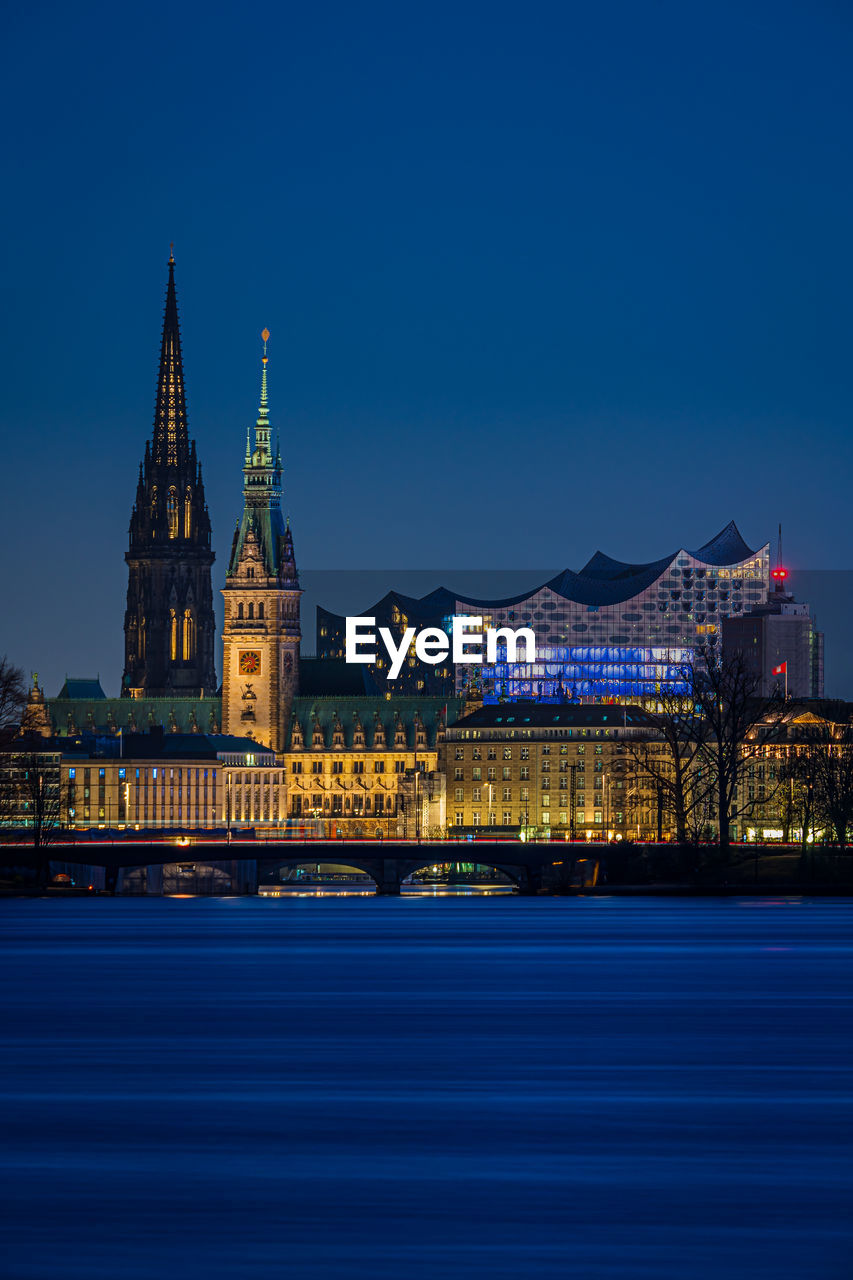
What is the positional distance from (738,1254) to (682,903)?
127999 millimetres

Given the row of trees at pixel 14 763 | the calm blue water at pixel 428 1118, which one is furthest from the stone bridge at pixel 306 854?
the calm blue water at pixel 428 1118

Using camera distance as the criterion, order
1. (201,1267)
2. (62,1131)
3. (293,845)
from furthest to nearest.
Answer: (293,845), (62,1131), (201,1267)

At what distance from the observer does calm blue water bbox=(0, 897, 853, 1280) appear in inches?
1396

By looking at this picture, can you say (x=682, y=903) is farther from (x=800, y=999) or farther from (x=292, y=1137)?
(x=292, y=1137)

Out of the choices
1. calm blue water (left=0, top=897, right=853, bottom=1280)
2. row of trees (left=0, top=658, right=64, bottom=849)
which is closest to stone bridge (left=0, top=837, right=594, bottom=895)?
row of trees (left=0, top=658, right=64, bottom=849)

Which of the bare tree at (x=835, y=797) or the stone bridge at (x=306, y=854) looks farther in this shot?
the stone bridge at (x=306, y=854)

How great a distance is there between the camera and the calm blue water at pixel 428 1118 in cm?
3547

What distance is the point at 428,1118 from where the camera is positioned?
159 ft

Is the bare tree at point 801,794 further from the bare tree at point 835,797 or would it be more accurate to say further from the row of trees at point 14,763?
the row of trees at point 14,763

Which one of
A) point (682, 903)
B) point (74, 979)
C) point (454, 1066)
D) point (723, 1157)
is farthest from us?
point (682, 903)

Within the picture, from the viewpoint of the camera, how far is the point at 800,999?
77750 millimetres

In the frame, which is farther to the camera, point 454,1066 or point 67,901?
point 67,901

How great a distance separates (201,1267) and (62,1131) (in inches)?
503

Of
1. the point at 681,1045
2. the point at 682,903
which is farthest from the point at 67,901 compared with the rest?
the point at 681,1045
